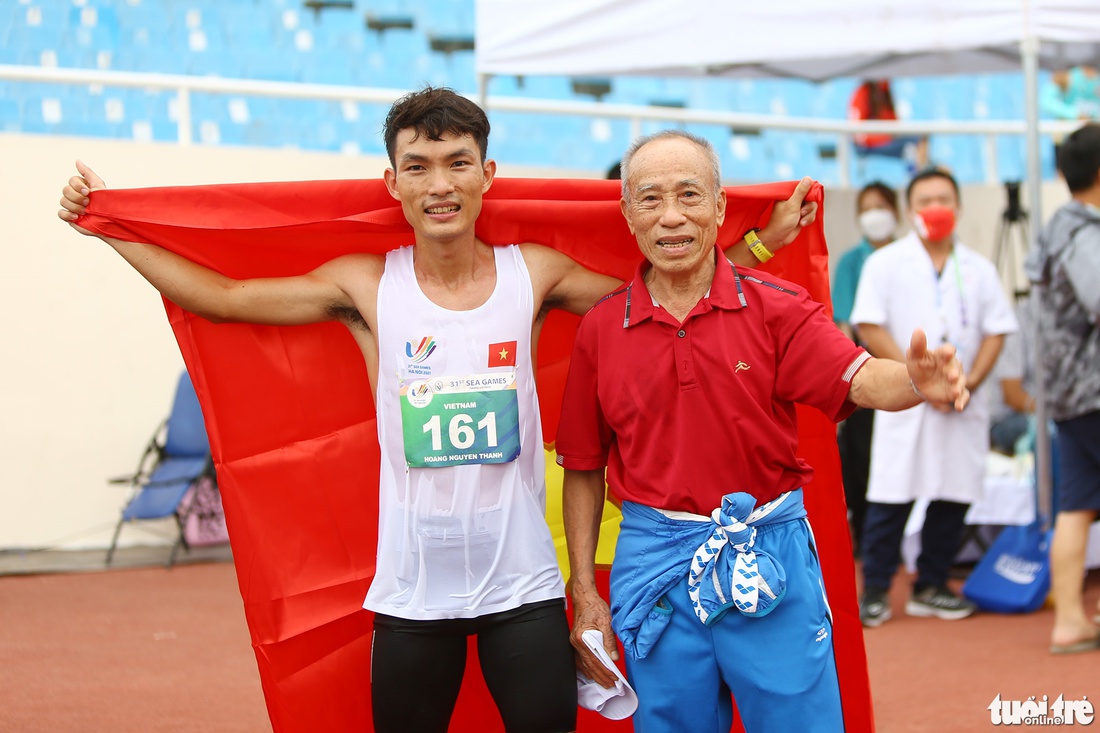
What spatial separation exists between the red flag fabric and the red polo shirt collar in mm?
430

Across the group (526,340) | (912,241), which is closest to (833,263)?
(912,241)

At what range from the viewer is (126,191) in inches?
108

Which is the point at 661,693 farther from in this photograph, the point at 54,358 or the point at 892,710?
the point at 54,358

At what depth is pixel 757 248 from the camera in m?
2.97

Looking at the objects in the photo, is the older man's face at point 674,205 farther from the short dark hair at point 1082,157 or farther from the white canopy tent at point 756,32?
the white canopy tent at point 756,32

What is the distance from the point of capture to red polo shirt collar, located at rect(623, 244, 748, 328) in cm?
244

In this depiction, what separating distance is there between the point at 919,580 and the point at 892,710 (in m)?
1.51

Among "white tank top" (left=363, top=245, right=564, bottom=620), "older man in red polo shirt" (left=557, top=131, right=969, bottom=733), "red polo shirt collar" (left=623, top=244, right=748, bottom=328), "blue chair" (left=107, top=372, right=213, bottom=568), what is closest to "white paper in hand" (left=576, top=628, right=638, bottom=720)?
"older man in red polo shirt" (left=557, top=131, right=969, bottom=733)

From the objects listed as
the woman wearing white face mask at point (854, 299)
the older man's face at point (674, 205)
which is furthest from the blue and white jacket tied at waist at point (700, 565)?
the woman wearing white face mask at point (854, 299)

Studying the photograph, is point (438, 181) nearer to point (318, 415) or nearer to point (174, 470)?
point (318, 415)

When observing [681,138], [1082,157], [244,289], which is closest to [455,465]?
[244,289]

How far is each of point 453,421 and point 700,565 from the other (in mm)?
636

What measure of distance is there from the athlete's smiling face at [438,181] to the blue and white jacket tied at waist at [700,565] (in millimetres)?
757

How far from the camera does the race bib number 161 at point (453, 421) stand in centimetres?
256
